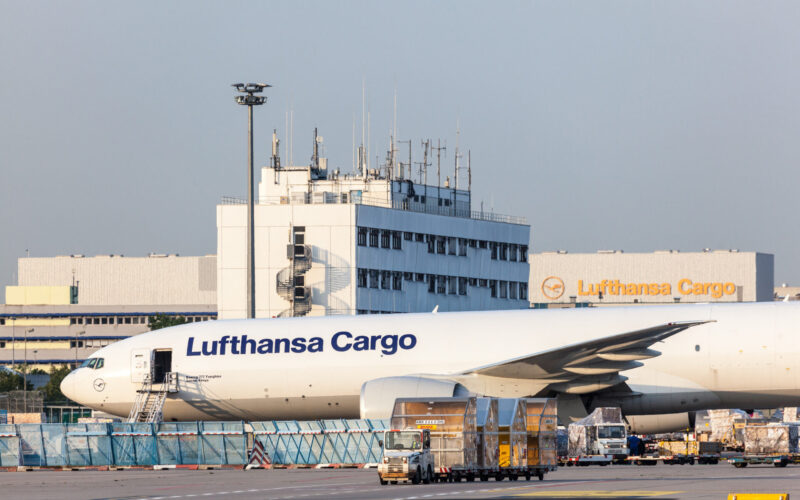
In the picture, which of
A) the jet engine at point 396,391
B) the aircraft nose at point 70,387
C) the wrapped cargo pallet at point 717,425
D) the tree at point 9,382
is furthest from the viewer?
the tree at point 9,382

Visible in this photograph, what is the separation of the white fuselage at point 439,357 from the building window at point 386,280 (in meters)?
64.1

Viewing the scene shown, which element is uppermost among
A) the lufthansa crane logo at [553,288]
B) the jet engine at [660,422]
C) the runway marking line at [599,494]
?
the lufthansa crane logo at [553,288]

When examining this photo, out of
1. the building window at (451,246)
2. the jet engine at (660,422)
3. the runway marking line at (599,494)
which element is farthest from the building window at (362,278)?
the runway marking line at (599,494)

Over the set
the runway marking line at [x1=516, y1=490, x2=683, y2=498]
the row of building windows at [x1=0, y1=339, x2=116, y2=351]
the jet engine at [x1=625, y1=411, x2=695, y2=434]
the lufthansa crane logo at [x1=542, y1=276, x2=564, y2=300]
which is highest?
the lufthansa crane logo at [x1=542, y1=276, x2=564, y2=300]

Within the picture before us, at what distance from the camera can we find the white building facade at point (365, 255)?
11194 centimetres

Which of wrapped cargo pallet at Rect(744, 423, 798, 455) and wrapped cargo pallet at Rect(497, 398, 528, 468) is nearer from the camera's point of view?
wrapped cargo pallet at Rect(497, 398, 528, 468)

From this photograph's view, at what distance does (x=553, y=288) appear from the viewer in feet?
573

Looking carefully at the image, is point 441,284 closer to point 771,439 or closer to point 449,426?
point 771,439

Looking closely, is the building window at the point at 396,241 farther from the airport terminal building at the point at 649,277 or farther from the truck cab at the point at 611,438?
the truck cab at the point at 611,438

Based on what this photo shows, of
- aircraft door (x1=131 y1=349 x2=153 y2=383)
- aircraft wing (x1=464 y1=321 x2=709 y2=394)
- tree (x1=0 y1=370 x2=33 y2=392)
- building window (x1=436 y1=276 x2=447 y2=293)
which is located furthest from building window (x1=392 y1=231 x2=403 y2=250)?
aircraft wing (x1=464 y1=321 x2=709 y2=394)

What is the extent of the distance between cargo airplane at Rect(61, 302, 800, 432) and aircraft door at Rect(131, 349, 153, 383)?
5 centimetres

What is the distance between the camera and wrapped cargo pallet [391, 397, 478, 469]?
37.7 metres

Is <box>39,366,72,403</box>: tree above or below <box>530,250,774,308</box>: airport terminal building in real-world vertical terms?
below

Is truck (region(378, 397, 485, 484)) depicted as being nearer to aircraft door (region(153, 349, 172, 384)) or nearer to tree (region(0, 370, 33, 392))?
aircraft door (region(153, 349, 172, 384))
